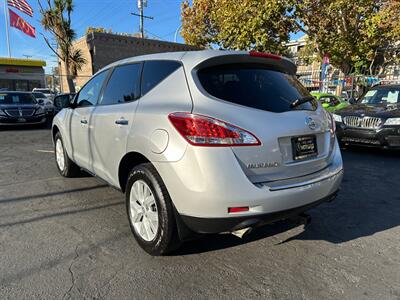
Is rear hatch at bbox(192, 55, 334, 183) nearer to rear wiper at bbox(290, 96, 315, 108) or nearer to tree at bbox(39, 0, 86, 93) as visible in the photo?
rear wiper at bbox(290, 96, 315, 108)

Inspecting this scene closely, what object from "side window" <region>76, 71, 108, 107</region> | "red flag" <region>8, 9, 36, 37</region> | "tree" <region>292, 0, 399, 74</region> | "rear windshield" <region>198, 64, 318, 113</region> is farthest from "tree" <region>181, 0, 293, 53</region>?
"red flag" <region>8, 9, 36, 37</region>

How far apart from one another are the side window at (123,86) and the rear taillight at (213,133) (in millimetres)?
1006

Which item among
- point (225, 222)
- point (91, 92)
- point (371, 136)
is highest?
point (91, 92)

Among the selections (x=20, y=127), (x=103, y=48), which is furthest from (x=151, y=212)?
(x=103, y=48)

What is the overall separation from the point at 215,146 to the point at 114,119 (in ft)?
4.68

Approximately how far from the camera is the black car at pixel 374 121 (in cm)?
696

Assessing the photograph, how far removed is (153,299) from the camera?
2.47 metres

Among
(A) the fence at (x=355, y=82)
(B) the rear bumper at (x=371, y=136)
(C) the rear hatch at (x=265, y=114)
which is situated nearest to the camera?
(C) the rear hatch at (x=265, y=114)

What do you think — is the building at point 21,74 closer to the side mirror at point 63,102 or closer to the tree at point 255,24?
the tree at point 255,24

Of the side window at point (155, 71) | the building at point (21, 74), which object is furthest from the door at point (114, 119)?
the building at point (21, 74)

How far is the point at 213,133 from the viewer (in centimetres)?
249

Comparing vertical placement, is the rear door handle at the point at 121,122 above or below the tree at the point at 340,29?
below

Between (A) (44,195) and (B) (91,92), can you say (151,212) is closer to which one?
(B) (91,92)

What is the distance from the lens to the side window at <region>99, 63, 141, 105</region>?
137 inches
